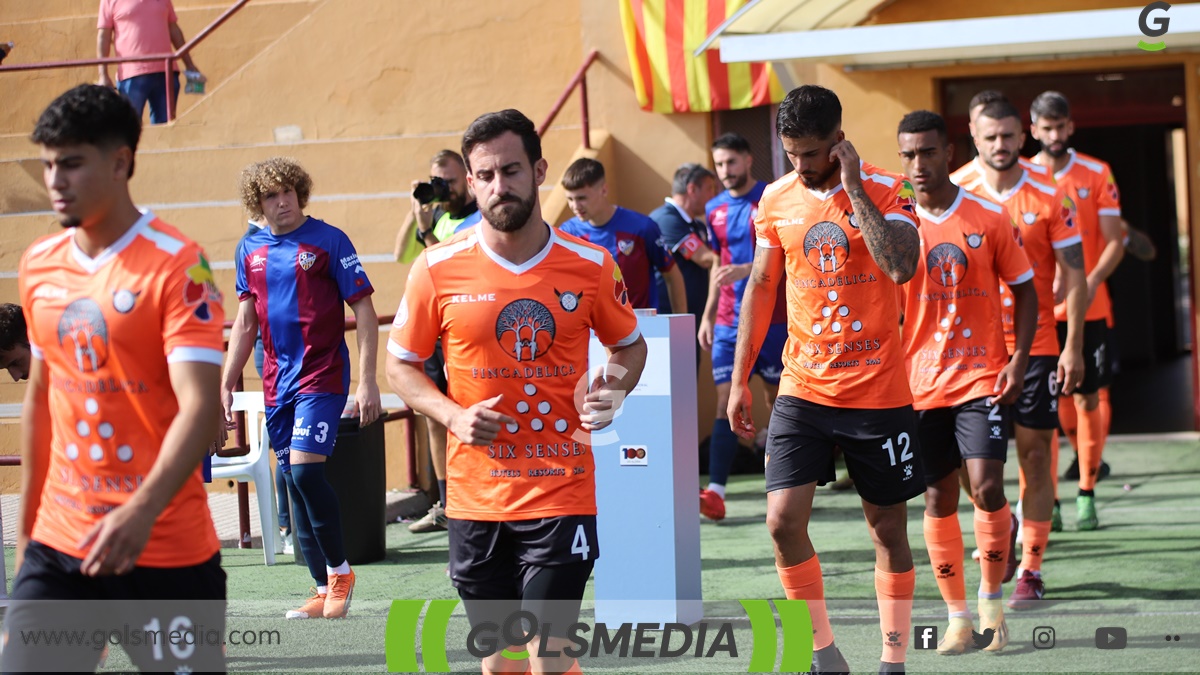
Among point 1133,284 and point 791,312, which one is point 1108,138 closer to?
point 1133,284

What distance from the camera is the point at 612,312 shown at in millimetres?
4352

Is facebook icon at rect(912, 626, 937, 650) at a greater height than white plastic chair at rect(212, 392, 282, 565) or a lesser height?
lesser

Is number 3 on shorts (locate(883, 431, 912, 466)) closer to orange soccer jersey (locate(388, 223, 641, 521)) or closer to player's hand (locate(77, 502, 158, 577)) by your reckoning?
orange soccer jersey (locate(388, 223, 641, 521))

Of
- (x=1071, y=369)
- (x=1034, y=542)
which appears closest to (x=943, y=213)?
(x=1071, y=369)

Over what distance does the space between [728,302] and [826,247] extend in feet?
15.3

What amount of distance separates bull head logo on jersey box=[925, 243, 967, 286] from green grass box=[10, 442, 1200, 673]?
5.07 ft

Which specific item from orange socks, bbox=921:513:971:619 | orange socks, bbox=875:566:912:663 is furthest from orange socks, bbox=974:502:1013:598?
orange socks, bbox=875:566:912:663

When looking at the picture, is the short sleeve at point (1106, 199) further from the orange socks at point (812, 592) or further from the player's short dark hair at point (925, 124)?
the orange socks at point (812, 592)

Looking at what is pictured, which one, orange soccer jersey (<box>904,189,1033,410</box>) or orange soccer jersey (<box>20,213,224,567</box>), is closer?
orange soccer jersey (<box>20,213,224,567</box>)

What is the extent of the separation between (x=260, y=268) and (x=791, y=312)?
2.77m

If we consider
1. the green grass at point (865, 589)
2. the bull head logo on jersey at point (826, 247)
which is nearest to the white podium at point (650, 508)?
the green grass at point (865, 589)

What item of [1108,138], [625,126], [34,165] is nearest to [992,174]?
[625,126]

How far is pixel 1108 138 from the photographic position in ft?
59.5

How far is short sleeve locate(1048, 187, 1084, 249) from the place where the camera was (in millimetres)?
7000
